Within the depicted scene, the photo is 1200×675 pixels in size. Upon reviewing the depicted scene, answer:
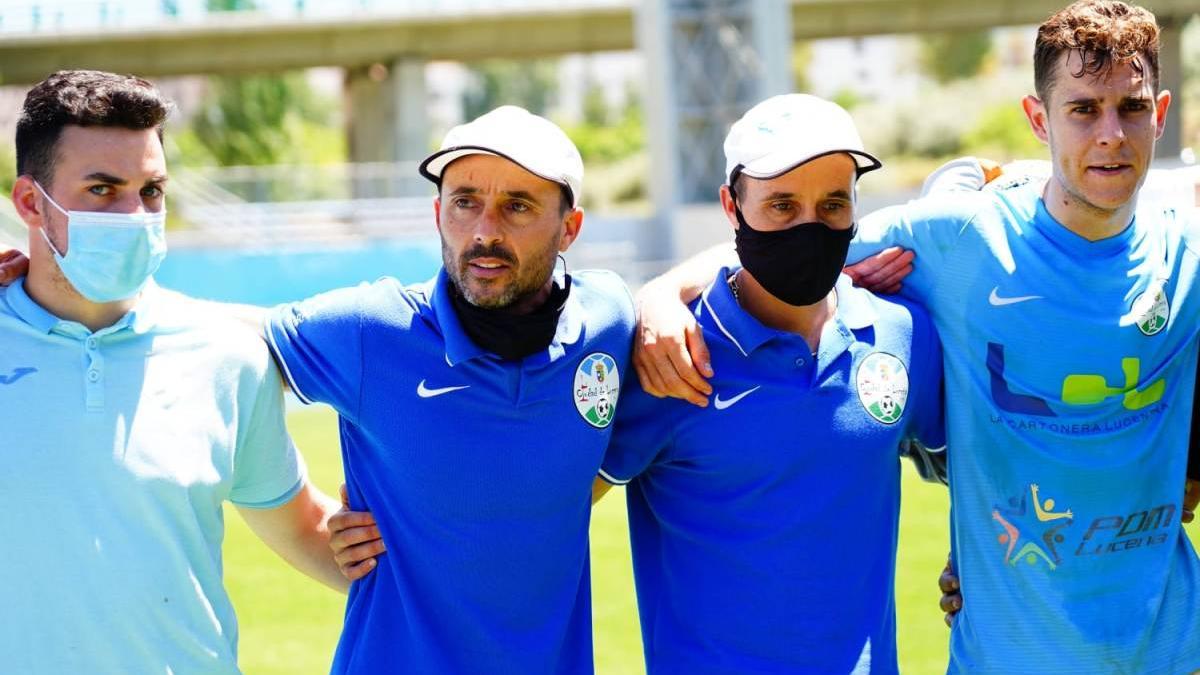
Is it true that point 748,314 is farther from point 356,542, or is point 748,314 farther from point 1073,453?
point 356,542

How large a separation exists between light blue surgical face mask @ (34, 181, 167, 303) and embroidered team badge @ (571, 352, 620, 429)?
1191 mm

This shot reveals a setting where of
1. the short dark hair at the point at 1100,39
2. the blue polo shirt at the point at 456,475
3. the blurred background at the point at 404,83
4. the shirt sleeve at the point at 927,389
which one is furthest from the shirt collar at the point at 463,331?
the blurred background at the point at 404,83

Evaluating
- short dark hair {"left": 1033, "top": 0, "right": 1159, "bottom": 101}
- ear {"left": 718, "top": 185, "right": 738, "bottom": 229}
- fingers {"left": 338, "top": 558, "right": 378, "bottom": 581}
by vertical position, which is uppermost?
short dark hair {"left": 1033, "top": 0, "right": 1159, "bottom": 101}

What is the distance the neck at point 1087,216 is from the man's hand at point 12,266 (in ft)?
9.49

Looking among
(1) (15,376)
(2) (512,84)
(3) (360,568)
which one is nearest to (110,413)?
(1) (15,376)

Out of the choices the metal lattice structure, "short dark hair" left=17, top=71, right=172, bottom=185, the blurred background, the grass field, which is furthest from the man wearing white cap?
the metal lattice structure

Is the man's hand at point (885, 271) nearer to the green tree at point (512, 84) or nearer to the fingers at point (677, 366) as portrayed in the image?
the fingers at point (677, 366)

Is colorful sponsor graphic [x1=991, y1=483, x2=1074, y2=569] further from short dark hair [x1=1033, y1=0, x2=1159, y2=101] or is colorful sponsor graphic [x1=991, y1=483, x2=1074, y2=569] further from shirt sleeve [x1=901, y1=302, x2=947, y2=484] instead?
short dark hair [x1=1033, y1=0, x2=1159, y2=101]

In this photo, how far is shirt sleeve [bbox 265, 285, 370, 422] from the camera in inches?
154

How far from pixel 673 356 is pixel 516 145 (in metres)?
0.72

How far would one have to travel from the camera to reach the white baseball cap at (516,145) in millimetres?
3873

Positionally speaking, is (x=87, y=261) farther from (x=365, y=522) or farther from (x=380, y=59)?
(x=380, y=59)

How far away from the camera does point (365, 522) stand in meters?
3.94

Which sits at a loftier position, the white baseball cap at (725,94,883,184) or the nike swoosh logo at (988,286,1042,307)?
the white baseball cap at (725,94,883,184)
